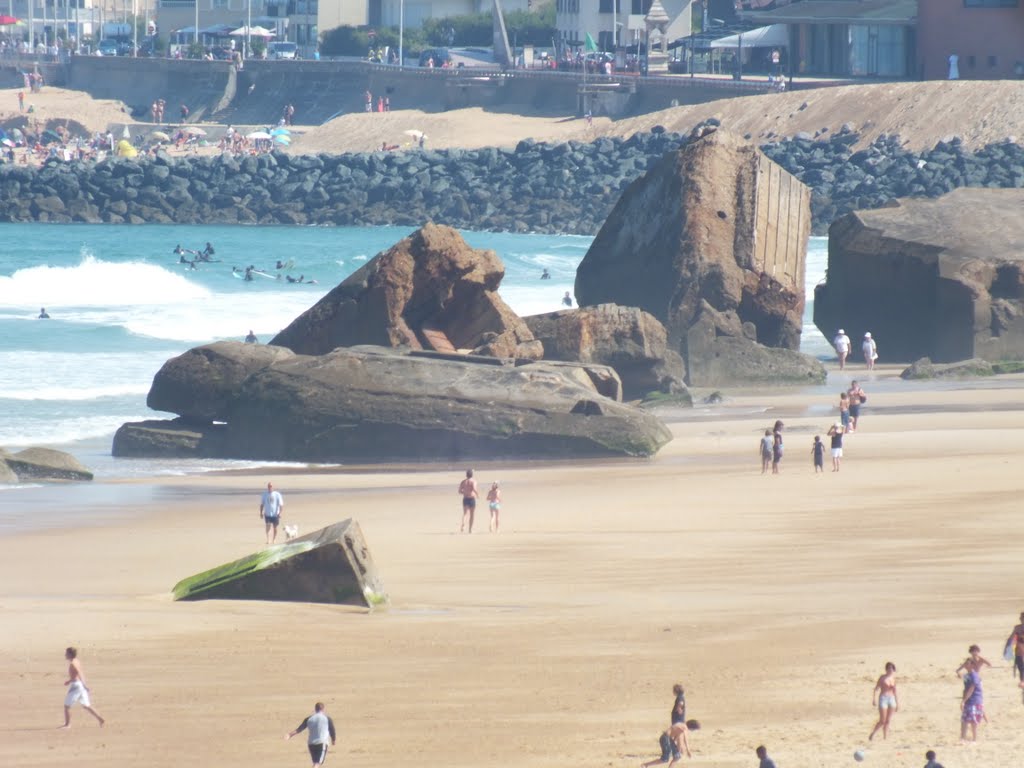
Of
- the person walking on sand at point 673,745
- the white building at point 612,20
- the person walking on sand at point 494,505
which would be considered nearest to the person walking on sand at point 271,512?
the person walking on sand at point 494,505

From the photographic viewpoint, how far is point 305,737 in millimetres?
11055

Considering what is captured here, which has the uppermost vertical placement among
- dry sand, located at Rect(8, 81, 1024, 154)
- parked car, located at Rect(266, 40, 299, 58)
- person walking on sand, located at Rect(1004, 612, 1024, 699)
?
parked car, located at Rect(266, 40, 299, 58)

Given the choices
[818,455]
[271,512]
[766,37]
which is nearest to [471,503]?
[271,512]

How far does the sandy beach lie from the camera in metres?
11.0

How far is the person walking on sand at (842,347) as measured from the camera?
30.1 metres

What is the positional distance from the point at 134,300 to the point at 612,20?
1957 inches

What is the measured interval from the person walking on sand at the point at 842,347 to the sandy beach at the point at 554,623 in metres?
9.29

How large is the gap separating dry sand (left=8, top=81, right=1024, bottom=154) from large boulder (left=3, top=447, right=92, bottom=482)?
4864 centimetres

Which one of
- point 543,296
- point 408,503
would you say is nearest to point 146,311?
point 543,296

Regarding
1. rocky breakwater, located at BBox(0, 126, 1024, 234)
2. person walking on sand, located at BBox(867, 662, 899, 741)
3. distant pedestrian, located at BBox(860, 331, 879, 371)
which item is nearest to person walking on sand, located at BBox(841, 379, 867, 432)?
Answer: distant pedestrian, located at BBox(860, 331, 879, 371)

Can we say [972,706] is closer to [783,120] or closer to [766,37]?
[783,120]

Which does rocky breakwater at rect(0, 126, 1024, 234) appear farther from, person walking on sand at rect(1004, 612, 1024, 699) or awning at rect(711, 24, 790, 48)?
person walking on sand at rect(1004, 612, 1024, 699)

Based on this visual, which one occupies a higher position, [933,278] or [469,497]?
[933,278]

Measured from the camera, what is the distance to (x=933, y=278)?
29.5m
